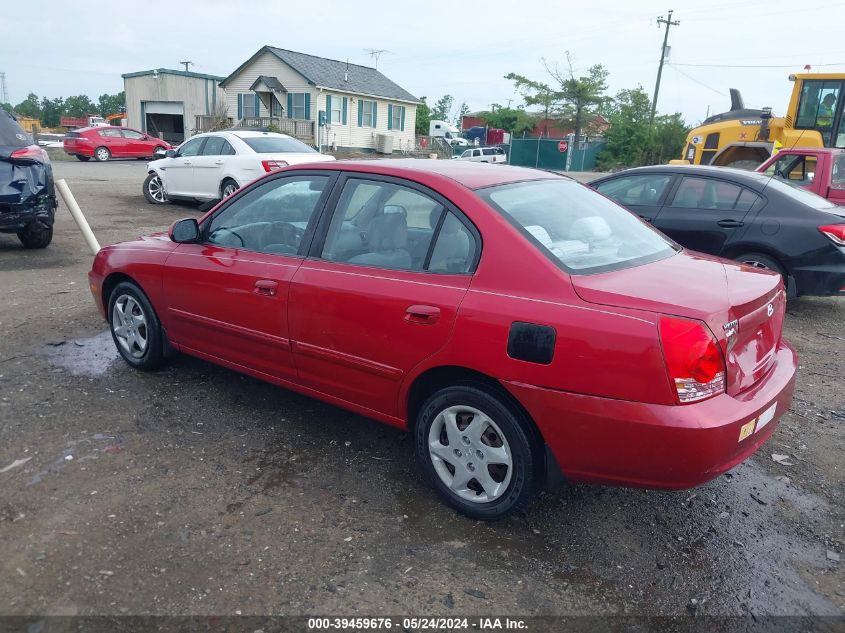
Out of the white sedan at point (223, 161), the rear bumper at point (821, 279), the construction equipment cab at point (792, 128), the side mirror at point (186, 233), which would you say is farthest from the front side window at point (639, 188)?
the construction equipment cab at point (792, 128)

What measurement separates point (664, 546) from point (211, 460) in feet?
7.74

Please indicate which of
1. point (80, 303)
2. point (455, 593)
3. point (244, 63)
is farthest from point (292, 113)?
point (455, 593)

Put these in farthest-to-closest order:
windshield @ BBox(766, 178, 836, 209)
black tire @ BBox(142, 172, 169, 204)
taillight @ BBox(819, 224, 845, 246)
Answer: black tire @ BBox(142, 172, 169, 204) → windshield @ BBox(766, 178, 836, 209) → taillight @ BBox(819, 224, 845, 246)

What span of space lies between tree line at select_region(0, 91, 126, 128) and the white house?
156 ft

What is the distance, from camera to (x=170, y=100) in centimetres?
4178

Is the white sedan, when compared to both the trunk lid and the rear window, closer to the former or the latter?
the rear window

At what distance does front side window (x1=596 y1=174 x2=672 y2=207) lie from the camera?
7430mm

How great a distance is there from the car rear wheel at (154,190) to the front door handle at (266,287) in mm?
11807

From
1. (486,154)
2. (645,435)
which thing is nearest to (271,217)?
(645,435)

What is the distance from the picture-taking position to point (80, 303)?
21.6ft

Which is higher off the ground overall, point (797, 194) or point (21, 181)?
point (797, 194)

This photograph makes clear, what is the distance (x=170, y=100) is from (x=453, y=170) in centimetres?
4315

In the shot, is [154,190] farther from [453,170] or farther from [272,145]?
[453,170]

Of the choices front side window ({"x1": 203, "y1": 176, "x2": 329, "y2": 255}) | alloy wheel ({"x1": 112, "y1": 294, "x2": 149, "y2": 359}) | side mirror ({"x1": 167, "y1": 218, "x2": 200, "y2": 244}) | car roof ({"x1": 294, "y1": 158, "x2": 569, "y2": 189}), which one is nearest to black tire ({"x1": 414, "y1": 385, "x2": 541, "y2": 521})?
car roof ({"x1": 294, "y1": 158, "x2": 569, "y2": 189})
